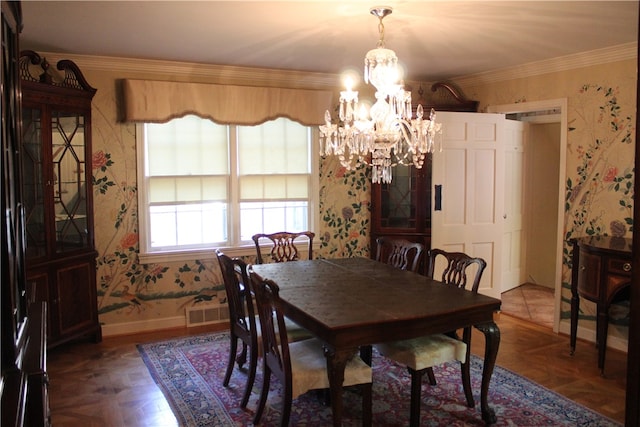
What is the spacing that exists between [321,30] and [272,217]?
2162mm

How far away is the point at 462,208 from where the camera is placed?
5.14 metres

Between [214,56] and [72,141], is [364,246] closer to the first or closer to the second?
[214,56]

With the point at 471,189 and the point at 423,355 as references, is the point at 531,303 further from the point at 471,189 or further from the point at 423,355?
the point at 423,355

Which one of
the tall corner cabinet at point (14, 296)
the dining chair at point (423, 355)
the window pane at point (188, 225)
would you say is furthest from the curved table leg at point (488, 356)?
the window pane at point (188, 225)

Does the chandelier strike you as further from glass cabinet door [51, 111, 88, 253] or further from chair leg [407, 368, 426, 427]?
glass cabinet door [51, 111, 88, 253]

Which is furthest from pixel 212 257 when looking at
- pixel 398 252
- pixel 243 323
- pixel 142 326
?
pixel 398 252

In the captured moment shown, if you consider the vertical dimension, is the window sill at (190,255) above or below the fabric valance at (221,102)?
below

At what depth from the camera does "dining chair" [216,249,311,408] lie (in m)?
3.07

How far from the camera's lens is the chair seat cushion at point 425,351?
9.23 ft

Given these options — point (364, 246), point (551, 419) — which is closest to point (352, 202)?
point (364, 246)

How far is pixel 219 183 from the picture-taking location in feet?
16.2

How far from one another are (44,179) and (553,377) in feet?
12.7

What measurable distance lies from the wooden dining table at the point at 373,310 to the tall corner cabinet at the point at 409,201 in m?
1.75

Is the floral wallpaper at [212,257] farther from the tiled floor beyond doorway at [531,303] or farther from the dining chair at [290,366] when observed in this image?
the dining chair at [290,366]
